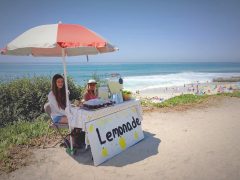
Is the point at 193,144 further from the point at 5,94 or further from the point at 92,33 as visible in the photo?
the point at 5,94

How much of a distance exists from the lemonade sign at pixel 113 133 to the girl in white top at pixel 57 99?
1.00 m

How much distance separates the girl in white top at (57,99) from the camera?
18.0ft

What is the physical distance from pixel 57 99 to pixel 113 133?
5.12 feet

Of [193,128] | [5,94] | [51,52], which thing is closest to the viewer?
[51,52]

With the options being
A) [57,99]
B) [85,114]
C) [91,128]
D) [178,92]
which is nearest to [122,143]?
[91,128]

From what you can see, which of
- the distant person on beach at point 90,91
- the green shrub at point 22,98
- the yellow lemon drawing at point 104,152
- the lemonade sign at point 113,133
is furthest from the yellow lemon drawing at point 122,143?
the green shrub at point 22,98

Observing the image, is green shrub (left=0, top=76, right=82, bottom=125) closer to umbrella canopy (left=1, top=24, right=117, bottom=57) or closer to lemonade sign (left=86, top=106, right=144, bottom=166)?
umbrella canopy (left=1, top=24, right=117, bottom=57)

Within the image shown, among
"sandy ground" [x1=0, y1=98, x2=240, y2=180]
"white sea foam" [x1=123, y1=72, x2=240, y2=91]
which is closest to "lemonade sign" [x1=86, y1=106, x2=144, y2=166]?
"sandy ground" [x1=0, y1=98, x2=240, y2=180]

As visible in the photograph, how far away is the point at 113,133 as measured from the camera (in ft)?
17.1

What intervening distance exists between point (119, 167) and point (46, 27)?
10.4 ft

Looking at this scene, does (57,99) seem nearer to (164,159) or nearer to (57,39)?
(57,39)

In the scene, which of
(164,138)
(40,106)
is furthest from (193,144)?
(40,106)

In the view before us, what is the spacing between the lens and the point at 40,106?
8.70 m

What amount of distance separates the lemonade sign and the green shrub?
13.7 ft
